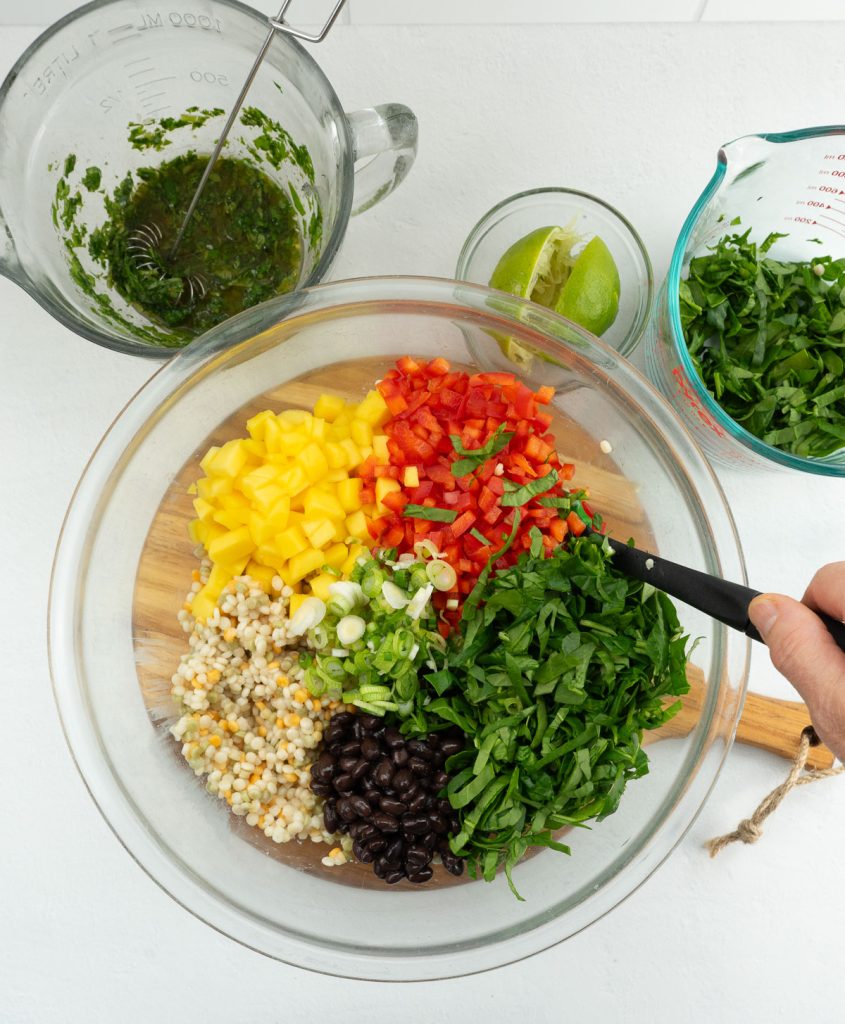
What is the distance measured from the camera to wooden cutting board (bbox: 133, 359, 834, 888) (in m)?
1.60

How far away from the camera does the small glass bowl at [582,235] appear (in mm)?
1702

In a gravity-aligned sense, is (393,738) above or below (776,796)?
below

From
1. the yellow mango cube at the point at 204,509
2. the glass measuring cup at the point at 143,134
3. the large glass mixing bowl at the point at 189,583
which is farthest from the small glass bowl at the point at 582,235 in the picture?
the yellow mango cube at the point at 204,509

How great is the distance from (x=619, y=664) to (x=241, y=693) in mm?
717

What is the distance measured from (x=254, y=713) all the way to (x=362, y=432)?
591mm

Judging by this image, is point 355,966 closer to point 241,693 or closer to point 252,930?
point 252,930

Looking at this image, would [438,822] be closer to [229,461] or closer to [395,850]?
[395,850]

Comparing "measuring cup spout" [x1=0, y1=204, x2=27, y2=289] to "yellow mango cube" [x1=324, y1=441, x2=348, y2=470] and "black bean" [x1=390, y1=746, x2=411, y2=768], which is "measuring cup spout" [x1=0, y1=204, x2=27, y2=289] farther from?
"black bean" [x1=390, y1=746, x2=411, y2=768]

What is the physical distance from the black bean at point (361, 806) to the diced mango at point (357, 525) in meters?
0.48

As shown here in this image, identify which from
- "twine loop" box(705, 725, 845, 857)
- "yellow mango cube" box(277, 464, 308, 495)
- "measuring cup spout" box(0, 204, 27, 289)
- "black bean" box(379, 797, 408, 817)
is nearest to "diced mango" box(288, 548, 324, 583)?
"yellow mango cube" box(277, 464, 308, 495)

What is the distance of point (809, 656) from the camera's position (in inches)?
43.6

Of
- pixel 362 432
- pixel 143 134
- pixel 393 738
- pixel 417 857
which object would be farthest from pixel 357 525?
pixel 143 134

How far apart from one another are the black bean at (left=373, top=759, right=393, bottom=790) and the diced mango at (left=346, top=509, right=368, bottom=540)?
42cm

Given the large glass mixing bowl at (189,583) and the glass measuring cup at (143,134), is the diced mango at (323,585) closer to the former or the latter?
the large glass mixing bowl at (189,583)
